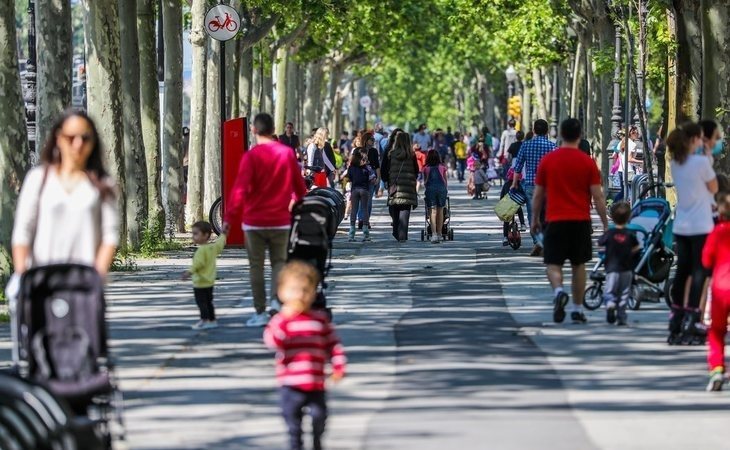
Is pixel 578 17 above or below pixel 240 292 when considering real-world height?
above

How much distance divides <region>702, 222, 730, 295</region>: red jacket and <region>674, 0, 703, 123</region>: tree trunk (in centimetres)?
1440

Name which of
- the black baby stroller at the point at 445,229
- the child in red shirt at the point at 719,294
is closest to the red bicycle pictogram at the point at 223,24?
the black baby stroller at the point at 445,229

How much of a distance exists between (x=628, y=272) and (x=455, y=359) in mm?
3233

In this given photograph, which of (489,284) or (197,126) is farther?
(197,126)

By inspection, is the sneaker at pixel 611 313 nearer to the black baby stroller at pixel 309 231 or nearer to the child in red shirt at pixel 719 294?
the black baby stroller at pixel 309 231

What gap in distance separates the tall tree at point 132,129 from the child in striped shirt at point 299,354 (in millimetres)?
16618

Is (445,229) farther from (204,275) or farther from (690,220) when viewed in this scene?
(690,220)

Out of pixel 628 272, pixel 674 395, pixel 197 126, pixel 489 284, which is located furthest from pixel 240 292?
pixel 197 126

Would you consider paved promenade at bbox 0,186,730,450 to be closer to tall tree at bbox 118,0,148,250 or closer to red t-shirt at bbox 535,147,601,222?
red t-shirt at bbox 535,147,601,222

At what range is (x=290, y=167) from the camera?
52.4 ft

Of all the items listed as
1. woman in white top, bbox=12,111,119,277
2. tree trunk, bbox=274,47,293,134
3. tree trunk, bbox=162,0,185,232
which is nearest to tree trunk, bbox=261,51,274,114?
tree trunk, bbox=274,47,293,134

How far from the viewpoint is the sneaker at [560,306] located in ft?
53.9

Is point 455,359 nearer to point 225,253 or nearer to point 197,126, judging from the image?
point 225,253

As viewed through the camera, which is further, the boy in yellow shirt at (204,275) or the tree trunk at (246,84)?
the tree trunk at (246,84)
